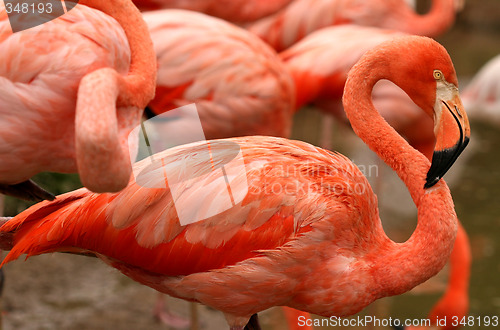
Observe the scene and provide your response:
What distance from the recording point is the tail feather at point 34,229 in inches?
92.4

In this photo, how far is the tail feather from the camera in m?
2.35

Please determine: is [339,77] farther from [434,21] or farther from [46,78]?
[46,78]

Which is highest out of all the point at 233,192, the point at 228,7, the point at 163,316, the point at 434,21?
the point at 233,192

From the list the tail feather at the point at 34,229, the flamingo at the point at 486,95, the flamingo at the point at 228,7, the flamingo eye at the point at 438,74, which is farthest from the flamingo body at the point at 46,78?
the flamingo at the point at 486,95

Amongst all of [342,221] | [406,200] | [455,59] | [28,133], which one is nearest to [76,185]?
[28,133]

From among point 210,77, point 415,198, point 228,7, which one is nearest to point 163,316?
point 210,77

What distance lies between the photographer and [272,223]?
239 centimetres

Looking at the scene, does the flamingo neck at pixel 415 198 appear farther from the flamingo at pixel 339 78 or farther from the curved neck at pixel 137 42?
the flamingo at pixel 339 78

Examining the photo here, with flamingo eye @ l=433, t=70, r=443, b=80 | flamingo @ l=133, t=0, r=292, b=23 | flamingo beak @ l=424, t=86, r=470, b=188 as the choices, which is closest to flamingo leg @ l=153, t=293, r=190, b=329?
flamingo @ l=133, t=0, r=292, b=23

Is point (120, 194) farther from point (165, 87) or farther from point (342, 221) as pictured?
point (165, 87)

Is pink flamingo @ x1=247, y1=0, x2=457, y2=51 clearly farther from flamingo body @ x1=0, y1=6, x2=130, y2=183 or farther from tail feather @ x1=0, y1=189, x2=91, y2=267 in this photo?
tail feather @ x1=0, y1=189, x2=91, y2=267

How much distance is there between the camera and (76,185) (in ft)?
14.6

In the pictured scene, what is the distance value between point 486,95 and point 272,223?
617 cm

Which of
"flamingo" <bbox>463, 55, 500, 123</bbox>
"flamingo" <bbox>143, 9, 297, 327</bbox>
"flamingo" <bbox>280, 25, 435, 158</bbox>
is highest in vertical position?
"flamingo" <bbox>143, 9, 297, 327</bbox>
